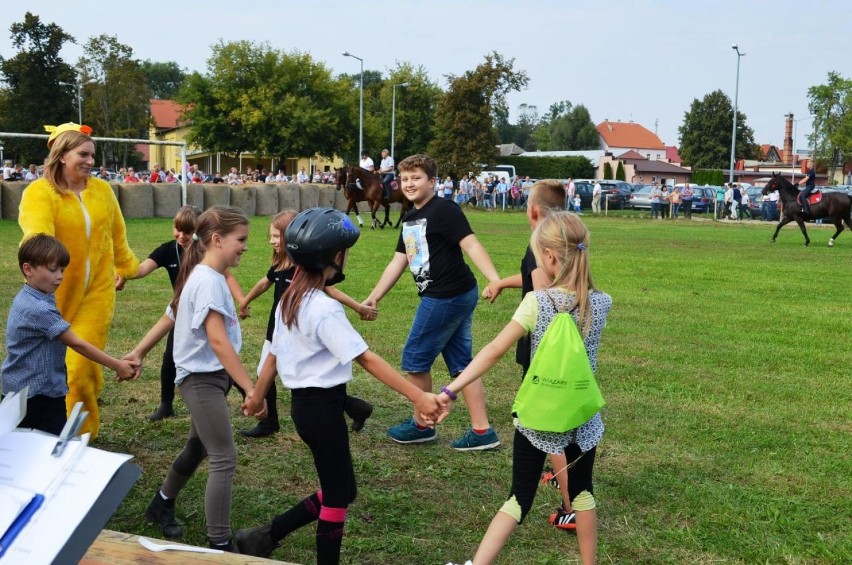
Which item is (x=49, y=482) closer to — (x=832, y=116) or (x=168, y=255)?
(x=168, y=255)

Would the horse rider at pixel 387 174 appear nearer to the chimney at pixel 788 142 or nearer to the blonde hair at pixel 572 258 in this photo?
the blonde hair at pixel 572 258

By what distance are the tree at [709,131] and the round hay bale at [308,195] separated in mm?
76846

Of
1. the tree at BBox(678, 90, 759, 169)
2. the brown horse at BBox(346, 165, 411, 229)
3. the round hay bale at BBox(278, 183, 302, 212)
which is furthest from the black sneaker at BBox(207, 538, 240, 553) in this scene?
the tree at BBox(678, 90, 759, 169)

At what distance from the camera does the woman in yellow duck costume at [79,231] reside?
Result: 498 centimetres

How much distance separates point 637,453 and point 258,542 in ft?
9.30

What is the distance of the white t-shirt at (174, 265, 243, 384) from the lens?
3.98 meters

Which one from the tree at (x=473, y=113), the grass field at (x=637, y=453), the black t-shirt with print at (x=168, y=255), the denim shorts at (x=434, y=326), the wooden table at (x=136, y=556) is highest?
the tree at (x=473, y=113)

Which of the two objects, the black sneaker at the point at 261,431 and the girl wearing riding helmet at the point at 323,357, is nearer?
the girl wearing riding helmet at the point at 323,357

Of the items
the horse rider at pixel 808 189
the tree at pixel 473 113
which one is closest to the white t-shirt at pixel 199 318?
the horse rider at pixel 808 189

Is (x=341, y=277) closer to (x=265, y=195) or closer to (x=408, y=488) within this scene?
(x=408, y=488)

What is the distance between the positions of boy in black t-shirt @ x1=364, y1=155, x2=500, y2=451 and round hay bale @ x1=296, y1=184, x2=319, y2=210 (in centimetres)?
2840

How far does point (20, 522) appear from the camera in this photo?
181cm

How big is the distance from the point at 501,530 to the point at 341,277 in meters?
1.29

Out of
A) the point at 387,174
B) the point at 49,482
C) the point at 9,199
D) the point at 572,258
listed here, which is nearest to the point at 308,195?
the point at 387,174
